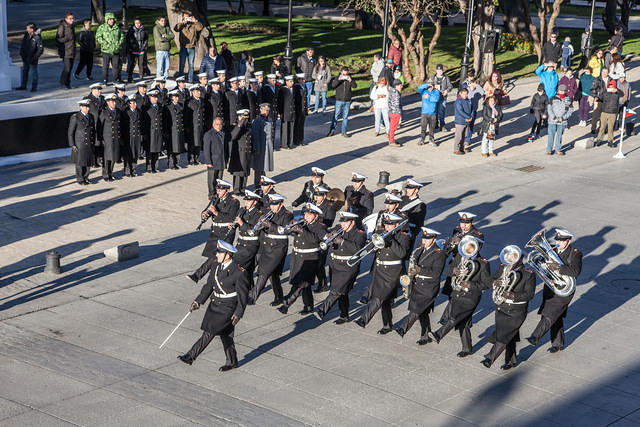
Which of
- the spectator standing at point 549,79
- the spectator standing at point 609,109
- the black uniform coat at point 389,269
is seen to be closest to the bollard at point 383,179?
the spectator standing at point 549,79

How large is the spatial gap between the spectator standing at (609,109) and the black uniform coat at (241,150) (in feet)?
35.2

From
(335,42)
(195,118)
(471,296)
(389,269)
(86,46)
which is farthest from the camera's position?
(335,42)

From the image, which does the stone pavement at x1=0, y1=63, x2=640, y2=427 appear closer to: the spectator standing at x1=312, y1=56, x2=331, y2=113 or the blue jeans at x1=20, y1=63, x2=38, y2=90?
the blue jeans at x1=20, y1=63, x2=38, y2=90

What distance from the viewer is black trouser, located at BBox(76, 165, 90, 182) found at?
20344 millimetres

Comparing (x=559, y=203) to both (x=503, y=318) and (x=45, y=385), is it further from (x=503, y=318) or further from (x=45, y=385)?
(x=45, y=385)

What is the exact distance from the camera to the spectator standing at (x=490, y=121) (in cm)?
2427

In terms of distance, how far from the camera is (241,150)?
20359 mm

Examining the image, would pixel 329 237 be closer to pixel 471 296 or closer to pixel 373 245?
pixel 373 245

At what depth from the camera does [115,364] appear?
12.1 meters

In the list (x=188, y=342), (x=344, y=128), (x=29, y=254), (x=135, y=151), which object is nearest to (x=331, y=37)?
(x=344, y=128)

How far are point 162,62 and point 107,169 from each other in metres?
7.70

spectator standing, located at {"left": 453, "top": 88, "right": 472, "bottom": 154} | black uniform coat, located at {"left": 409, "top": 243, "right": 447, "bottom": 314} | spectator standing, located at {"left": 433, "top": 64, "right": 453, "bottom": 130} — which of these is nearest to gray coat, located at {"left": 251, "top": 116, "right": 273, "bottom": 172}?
spectator standing, located at {"left": 453, "top": 88, "right": 472, "bottom": 154}

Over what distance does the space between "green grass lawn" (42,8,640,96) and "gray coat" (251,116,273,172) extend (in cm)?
1066

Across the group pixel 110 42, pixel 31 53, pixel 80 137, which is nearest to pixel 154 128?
pixel 80 137
